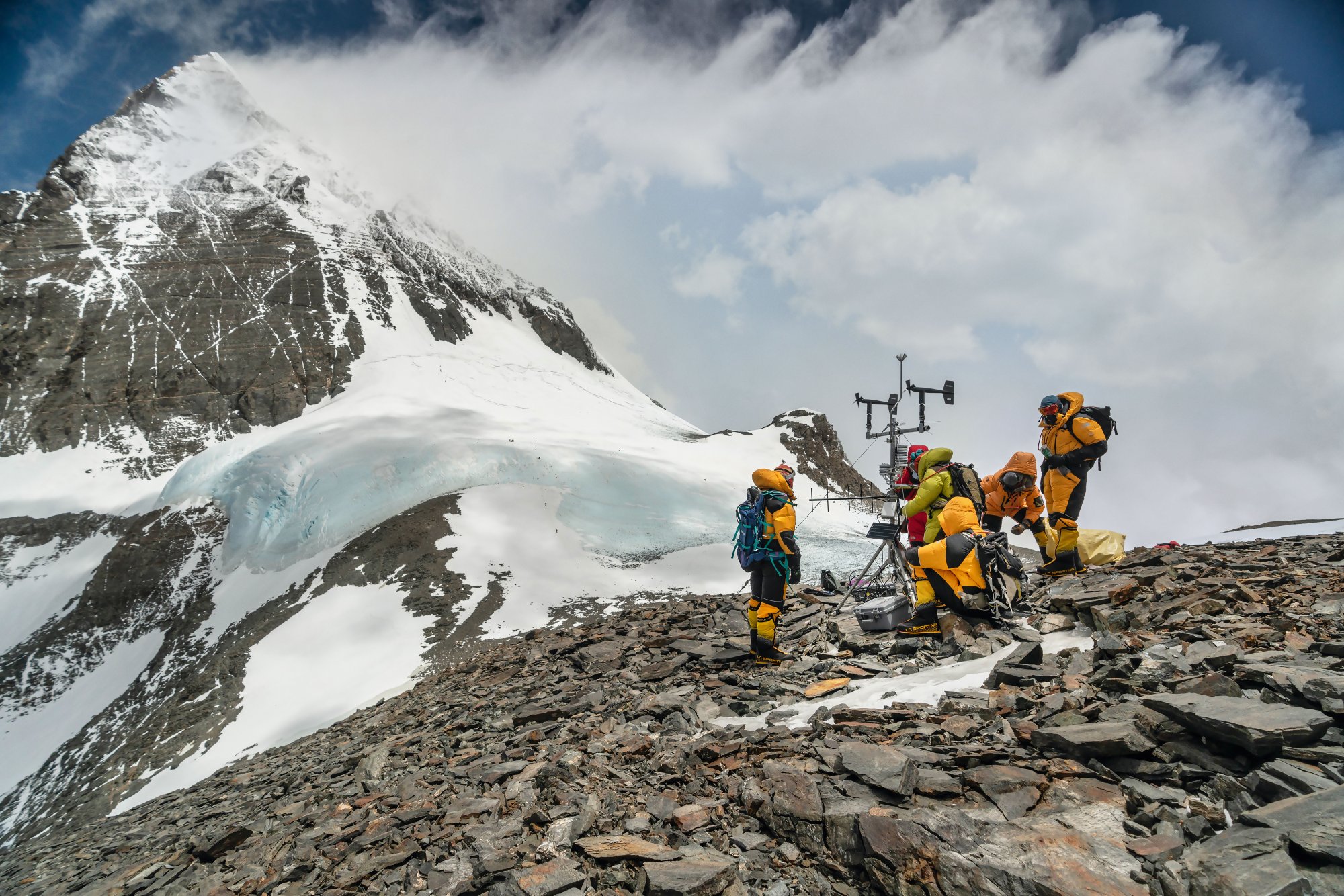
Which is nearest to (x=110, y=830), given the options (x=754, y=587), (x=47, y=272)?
(x=754, y=587)

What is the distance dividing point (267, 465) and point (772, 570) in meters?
29.1

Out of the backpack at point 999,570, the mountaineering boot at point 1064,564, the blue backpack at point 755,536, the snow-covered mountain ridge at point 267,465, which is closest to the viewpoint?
the backpack at point 999,570

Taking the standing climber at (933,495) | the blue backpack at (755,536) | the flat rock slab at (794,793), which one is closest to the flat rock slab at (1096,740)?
the flat rock slab at (794,793)

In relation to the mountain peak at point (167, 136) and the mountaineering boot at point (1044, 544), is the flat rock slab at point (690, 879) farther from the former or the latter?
the mountain peak at point (167, 136)

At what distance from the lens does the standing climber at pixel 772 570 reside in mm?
9320

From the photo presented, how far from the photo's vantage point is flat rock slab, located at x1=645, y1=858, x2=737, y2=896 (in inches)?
146

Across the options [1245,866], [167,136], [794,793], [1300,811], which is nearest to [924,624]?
[794,793]

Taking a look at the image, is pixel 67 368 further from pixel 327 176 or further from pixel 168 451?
pixel 327 176

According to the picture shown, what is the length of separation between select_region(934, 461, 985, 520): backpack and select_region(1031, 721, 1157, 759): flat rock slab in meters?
5.13

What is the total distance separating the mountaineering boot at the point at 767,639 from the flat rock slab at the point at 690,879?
216 inches

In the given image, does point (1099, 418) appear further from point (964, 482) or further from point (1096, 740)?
point (1096, 740)

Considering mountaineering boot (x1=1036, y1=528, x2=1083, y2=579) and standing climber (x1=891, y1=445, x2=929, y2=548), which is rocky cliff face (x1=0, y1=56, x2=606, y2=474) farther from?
mountaineering boot (x1=1036, y1=528, x2=1083, y2=579)

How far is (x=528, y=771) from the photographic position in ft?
20.5

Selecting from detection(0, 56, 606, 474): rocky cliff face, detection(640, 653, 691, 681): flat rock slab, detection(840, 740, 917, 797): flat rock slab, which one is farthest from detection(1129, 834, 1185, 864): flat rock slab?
detection(0, 56, 606, 474): rocky cliff face
